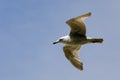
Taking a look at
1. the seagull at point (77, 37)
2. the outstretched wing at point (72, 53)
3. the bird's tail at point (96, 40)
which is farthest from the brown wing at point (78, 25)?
the outstretched wing at point (72, 53)

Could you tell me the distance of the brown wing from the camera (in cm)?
1978

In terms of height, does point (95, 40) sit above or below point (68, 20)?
below

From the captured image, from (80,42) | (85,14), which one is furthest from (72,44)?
(85,14)

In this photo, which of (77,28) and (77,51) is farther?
(77,51)

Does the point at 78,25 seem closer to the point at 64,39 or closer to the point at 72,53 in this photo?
the point at 64,39

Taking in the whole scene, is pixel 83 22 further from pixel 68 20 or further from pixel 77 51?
pixel 77 51

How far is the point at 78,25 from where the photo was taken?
2014cm

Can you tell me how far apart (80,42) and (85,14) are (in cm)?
152

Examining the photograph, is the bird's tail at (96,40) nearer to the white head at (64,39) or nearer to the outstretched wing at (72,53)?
the white head at (64,39)

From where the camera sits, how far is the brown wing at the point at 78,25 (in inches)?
779

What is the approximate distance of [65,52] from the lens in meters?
21.8

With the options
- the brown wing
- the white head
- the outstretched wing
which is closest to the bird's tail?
the brown wing

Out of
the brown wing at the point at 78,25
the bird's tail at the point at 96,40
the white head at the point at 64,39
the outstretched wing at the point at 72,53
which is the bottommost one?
the outstretched wing at the point at 72,53

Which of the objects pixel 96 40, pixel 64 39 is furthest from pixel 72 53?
pixel 96 40
